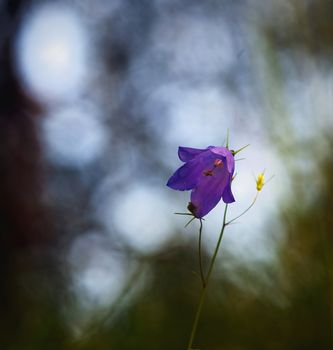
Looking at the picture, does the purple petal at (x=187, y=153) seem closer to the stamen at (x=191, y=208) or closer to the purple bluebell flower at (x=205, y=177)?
the purple bluebell flower at (x=205, y=177)

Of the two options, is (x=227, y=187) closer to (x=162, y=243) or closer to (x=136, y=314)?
(x=136, y=314)

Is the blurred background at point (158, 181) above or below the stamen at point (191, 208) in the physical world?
above

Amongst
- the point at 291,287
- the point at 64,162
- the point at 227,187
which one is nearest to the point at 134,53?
the point at 64,162

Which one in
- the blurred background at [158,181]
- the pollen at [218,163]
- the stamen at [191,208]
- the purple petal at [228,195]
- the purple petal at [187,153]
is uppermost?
the blurred background at [158,181]

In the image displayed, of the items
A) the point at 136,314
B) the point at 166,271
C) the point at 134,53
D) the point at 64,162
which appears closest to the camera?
the point at 136,314

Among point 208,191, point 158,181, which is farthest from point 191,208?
point 158,181

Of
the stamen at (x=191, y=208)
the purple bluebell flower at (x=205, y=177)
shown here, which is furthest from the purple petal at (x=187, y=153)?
the stamen at (x=191, y=208)
